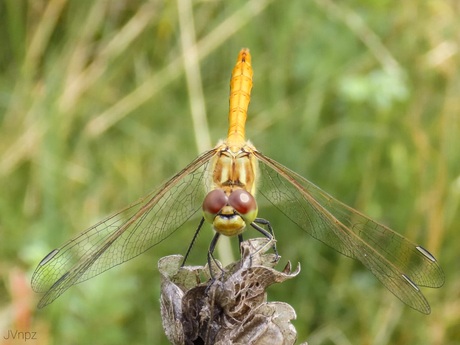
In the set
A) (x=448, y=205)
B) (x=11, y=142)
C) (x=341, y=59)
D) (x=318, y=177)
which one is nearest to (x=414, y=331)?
(x=448, y=205)

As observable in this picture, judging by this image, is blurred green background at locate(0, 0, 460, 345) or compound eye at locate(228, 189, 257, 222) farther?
blurred green background at locate(0, 0, 460, 345)

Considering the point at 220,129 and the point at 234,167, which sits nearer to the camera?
the point at 234,167

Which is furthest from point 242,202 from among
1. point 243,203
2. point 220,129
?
point 220,129

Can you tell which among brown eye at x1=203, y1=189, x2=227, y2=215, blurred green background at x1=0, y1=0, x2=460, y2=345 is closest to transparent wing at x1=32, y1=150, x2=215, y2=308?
brown eye at x1=203, y1=189, x2=227, y2=215

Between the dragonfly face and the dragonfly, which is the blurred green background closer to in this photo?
the dragonfly

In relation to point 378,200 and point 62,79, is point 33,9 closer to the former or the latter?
point 62,79

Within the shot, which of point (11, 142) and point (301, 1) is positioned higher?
point (301, 1)

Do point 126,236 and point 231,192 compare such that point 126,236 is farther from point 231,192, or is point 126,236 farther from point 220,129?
point 220,129
